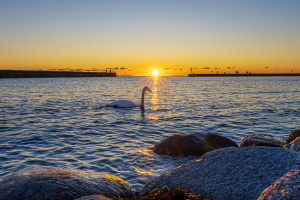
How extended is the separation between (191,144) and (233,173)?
4.15m

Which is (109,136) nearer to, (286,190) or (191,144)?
(191,144)

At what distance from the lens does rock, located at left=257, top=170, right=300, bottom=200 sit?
2697 mm

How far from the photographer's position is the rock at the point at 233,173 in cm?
403

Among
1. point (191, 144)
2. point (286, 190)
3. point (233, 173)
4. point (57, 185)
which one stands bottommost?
point (191, 144)

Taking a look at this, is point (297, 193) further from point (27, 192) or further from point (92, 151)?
point (92, 151)

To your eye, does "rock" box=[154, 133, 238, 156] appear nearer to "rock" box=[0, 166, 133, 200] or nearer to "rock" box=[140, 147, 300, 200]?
"rock" box=[140, 147, 300, 200]

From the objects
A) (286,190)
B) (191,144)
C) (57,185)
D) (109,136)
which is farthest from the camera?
(109,136)

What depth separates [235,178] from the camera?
14.0ft

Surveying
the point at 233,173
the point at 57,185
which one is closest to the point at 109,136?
the point at 57,185

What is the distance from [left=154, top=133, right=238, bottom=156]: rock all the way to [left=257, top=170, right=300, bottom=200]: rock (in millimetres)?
5442

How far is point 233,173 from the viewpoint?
4391 millimetres

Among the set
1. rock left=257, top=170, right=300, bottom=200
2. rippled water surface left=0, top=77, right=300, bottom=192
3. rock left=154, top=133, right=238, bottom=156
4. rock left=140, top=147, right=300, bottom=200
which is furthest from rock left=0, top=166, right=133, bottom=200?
rock left=154, top=133, right=238, bottom=156

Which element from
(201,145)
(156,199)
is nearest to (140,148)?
(201,145)

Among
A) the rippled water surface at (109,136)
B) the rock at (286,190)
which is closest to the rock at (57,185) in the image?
the rippled water surface at (109,136)
